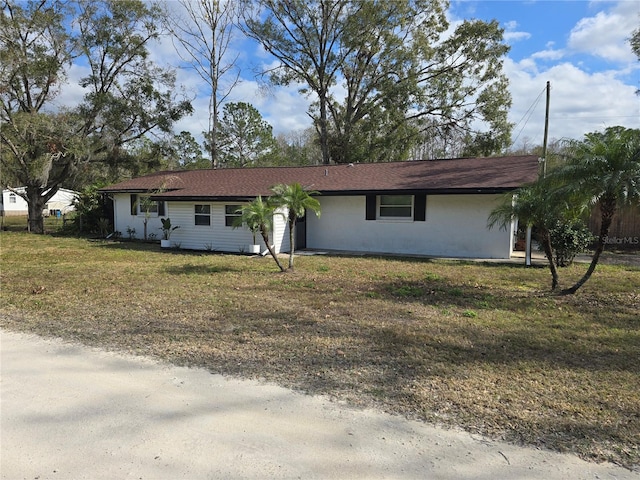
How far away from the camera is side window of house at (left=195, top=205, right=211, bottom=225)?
50.5 ft

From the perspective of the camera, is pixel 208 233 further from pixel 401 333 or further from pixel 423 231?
pixel 401 333

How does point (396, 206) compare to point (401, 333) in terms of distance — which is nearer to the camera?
point (401, 333)

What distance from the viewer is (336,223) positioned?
15.2 metres

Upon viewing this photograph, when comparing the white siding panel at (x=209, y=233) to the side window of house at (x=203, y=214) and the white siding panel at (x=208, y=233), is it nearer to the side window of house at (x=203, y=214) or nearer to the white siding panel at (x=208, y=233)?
the white siding panel at (x=208, y=233)

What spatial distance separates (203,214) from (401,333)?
1182cm

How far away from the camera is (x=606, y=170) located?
7.17 meters

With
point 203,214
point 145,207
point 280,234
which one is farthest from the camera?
point 145,207

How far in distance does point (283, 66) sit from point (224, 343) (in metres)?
26.1

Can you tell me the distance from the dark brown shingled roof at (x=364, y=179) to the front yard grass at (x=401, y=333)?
3.65 meters

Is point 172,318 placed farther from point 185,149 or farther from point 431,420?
point 185,149

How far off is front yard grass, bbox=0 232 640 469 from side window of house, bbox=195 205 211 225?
504cm

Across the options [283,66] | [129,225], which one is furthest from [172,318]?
[283,66]

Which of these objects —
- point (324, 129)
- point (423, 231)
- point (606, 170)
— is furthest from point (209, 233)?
point (324, 129)

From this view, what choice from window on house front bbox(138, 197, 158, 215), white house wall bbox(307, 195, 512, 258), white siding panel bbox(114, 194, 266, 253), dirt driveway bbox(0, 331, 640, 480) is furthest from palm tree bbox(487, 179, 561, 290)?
window on house front bbox(138, 197, 158, 215)
